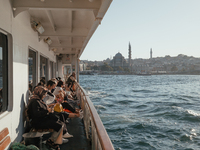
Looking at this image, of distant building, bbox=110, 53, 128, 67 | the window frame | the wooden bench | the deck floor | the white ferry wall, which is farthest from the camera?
distant building, bbox=110, 53, 128, 67

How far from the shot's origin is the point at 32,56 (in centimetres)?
445

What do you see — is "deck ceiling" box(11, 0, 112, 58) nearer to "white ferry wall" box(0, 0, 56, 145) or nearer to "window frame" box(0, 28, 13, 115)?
"white ferry wall" box(0, 0, 56, 145)

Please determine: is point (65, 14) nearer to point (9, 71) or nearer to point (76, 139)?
point (9, 71)

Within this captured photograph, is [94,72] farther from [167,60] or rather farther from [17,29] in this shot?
[17,29]

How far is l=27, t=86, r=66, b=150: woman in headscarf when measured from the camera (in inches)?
105

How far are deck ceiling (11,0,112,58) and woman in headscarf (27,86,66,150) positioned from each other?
3.66ft

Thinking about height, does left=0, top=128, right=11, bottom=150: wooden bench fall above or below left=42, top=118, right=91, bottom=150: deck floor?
above

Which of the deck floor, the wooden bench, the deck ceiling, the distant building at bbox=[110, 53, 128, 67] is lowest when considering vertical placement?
the deck floor

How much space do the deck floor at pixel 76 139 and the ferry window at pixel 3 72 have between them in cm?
85

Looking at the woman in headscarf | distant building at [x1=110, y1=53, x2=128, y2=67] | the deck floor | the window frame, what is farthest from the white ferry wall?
distant building at [x1=110, y1=53, x2=128, y2=67]

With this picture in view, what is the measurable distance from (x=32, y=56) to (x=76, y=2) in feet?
7.26

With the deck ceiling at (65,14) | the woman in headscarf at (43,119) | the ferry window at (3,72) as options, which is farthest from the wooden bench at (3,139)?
the deck ceiling at (65,14)

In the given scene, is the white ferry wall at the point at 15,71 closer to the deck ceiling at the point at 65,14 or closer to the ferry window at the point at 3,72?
the ferry window at the point at 3,72

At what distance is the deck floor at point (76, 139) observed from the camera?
9.29 ft
